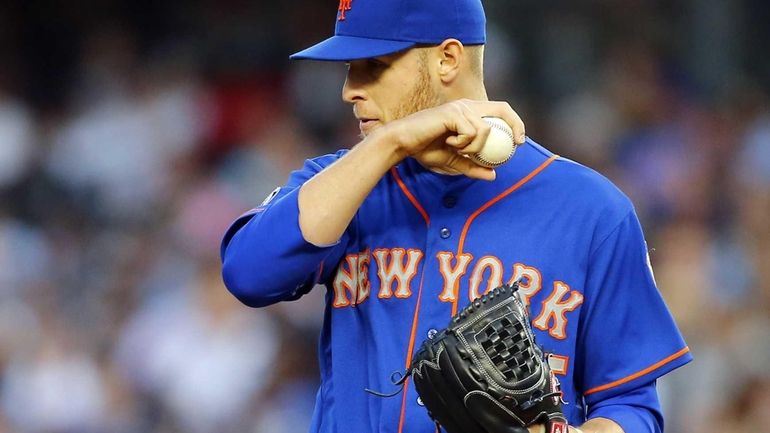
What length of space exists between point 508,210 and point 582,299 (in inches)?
8.0

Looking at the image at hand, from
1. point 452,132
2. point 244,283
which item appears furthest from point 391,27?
point 244,283

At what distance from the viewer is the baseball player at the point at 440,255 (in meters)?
2.11

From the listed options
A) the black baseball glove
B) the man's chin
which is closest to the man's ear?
the man's chin

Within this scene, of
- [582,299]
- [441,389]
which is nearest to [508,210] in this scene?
[582,299]

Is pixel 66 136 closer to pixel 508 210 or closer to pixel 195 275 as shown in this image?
pixel 195 275

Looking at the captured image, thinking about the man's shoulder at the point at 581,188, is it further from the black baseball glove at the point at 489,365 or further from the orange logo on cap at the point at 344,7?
the orange logo on cap at the point at 344,7

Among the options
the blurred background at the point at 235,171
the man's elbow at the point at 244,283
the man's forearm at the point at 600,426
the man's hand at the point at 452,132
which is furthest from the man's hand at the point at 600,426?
the blurred background at the point at 235,171

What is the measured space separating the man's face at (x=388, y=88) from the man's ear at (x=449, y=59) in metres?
0.04

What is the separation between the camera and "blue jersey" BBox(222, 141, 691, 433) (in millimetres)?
2123

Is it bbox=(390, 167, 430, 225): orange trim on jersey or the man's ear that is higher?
the man's ear

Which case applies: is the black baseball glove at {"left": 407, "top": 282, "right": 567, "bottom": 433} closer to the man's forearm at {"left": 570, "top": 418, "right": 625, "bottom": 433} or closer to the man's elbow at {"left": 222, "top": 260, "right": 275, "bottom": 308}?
the man's forearm at {"left": 570, "top": 418, "right": 625, "bottom": 433}

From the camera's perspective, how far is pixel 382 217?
2.25 metres

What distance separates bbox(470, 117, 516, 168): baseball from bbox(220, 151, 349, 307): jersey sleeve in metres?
0.29

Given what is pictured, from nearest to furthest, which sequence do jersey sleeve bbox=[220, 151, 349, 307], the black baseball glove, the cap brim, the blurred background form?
the black baseball glove
jersey sleeve bbox=[220, 151, 349, 307]
the cap brim
the blurred background
